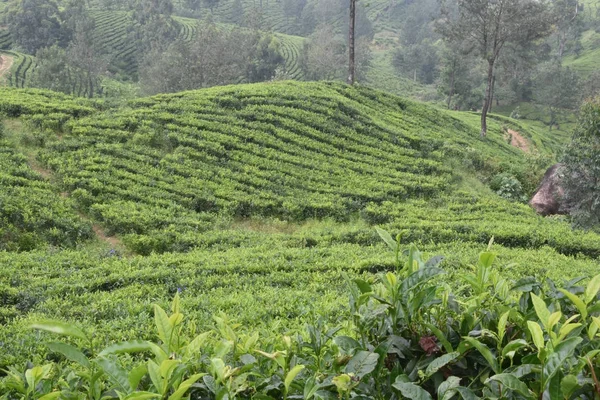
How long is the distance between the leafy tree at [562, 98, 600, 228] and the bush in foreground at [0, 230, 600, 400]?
30.6ft

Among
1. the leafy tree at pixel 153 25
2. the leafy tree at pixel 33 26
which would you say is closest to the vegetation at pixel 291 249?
the leafy tree at pixel 153 25

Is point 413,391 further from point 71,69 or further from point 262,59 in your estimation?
point 262,59

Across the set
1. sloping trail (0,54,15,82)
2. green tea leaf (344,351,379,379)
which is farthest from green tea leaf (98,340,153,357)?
sloping trail (0,54,15,82)

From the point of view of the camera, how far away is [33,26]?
45.6m

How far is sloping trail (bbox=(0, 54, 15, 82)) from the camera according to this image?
37.8m

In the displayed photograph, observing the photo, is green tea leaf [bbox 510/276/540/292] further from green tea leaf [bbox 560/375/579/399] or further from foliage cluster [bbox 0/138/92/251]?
foliage cluster [bbox 0/138/92/251]

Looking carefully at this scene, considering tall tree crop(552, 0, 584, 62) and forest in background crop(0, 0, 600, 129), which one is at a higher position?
tall tree crop(552, 0, 584, 62)

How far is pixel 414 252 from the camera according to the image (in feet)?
6.24

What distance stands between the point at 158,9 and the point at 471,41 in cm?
4783

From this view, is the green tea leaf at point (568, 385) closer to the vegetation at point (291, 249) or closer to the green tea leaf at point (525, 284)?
the vegetation at point (291, 249)

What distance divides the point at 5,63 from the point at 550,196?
150ft

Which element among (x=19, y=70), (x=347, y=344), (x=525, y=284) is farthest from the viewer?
(x=19, y=70)

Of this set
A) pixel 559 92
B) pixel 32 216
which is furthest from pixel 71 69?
pixel 559 92

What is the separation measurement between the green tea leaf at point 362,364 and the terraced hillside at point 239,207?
2.06 meters
